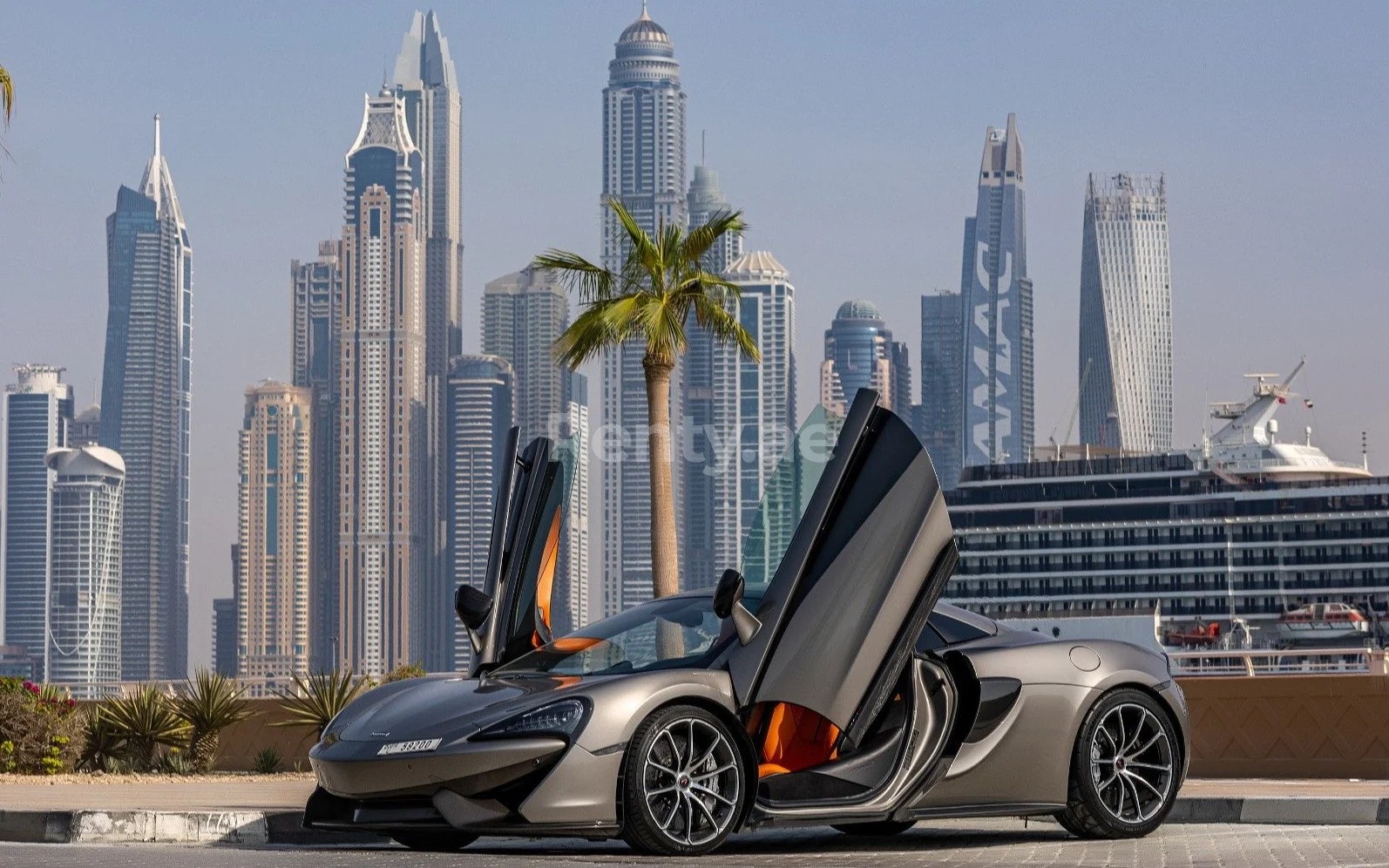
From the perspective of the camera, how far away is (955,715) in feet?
27.4

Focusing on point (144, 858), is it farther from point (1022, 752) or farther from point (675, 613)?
point (1022, 752)

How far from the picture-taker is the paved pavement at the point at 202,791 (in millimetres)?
10705

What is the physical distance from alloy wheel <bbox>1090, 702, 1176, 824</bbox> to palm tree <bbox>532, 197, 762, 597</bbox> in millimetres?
15308

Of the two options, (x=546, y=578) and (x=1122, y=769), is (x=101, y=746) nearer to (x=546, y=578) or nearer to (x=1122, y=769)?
(x=546, y=578)

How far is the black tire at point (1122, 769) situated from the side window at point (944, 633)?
637mm

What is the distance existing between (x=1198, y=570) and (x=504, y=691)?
7828cm

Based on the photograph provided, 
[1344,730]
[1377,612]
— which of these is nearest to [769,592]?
[1344,730]

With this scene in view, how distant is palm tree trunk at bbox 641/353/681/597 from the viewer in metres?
26.7

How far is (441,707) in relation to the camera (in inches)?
316

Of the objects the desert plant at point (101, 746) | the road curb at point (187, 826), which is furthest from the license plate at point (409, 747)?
the desert plant at point (101, 746)

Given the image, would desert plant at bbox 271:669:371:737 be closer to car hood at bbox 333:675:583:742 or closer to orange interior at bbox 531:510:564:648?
orange interior at bbox 531:510:564:648

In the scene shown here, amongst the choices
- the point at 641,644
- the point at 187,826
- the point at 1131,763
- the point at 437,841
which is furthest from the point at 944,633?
the point at 187,826

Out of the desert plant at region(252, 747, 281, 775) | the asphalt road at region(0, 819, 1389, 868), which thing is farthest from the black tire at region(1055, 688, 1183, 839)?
the desert plant at region(252, 747, 281, 775)

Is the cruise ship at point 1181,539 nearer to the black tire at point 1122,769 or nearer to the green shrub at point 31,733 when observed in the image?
the green shrub at point 31,733
